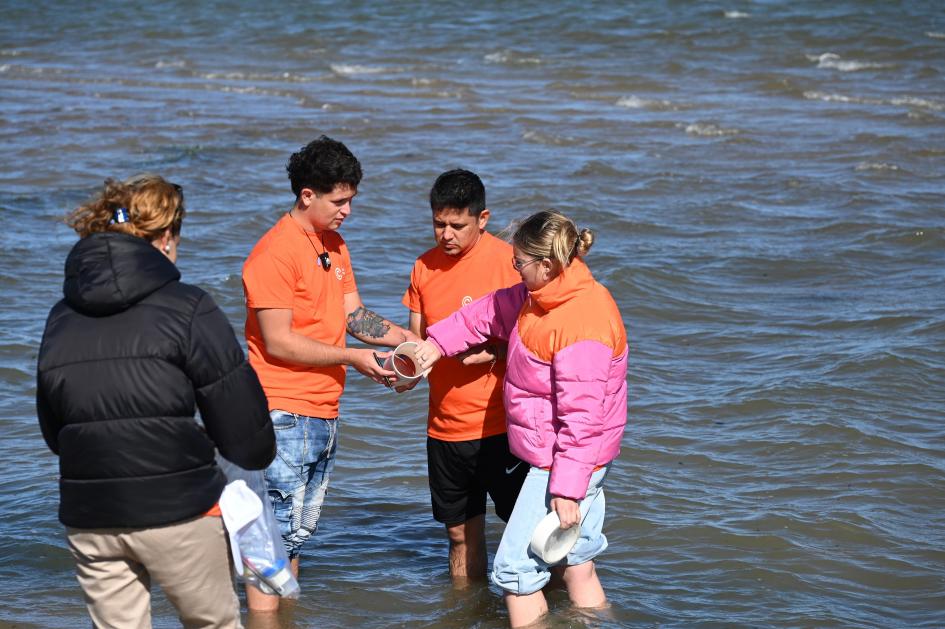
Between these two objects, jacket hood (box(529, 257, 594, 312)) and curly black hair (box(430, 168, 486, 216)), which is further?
curly black hair (box(430, 168, 486, 216))

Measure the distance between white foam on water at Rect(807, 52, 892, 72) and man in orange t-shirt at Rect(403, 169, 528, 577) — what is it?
20160mm

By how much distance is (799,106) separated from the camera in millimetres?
19250

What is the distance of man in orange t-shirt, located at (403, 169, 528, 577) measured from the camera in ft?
15.3

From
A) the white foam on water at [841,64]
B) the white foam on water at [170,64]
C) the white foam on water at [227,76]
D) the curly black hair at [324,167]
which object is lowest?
the white foam on water at [841,64]

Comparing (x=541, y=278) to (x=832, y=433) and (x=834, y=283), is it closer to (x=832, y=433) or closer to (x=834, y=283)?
(x=832, y=433)

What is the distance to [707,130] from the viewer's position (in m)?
17.0

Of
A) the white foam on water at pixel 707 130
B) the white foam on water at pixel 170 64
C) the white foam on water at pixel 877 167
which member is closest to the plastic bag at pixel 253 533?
the white foam on water at pixel 877 167

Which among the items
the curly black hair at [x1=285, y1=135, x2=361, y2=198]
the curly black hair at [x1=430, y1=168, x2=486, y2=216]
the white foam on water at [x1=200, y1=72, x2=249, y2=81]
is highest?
the curly black hair at [x1=285, y1=135, x2=361, y2=198]

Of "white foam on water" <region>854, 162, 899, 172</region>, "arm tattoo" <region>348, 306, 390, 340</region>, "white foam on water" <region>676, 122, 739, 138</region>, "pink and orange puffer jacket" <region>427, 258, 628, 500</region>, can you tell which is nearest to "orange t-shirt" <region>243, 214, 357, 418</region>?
"arm tattoo" <region>348, 306, 390, 340</region>

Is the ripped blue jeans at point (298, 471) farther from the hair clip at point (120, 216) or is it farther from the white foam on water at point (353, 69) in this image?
the white foam on water at point (353, 69)

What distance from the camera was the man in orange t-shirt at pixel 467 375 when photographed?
4648mm

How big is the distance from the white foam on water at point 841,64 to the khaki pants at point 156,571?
21854 millimetres

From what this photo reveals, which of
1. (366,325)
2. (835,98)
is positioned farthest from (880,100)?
(366,325)

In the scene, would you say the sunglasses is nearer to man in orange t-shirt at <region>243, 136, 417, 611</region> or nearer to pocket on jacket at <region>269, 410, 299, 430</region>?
man in orange t-shirt at <region>243, 136, 417, 611</region>
